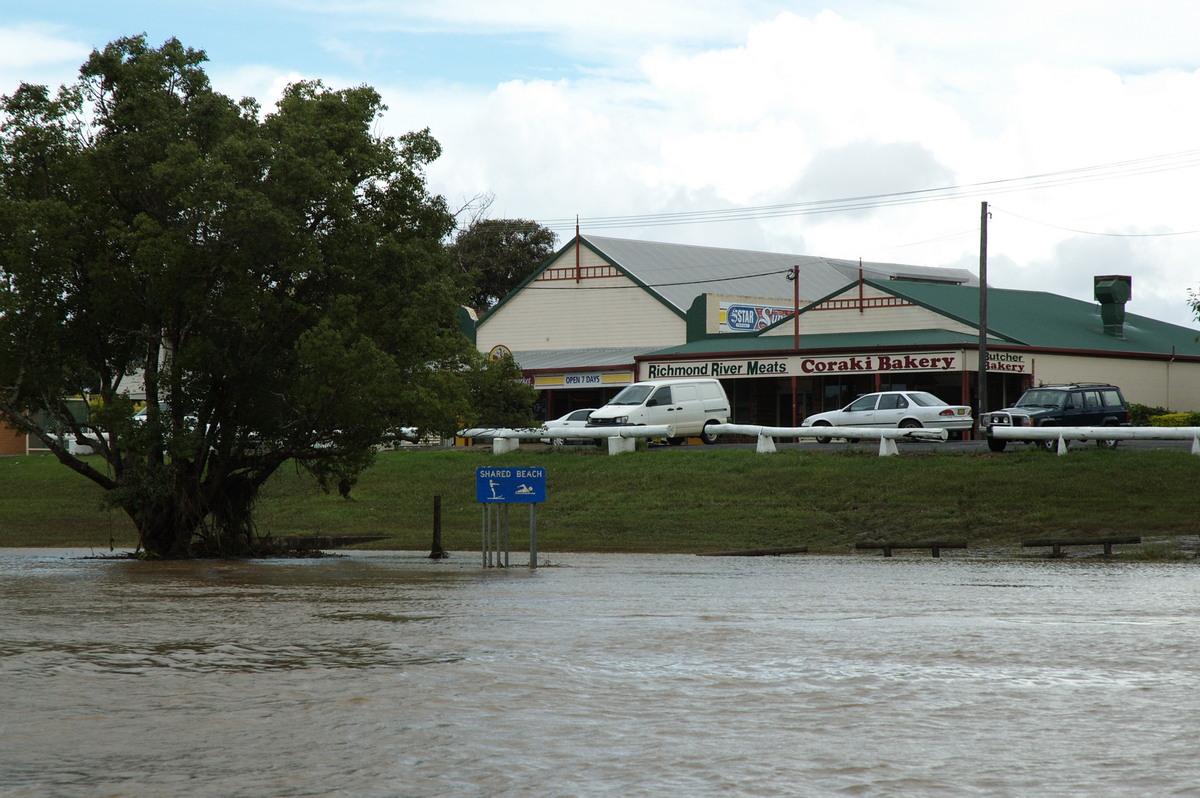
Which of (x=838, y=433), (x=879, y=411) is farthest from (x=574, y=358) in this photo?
(x=838, y=433)

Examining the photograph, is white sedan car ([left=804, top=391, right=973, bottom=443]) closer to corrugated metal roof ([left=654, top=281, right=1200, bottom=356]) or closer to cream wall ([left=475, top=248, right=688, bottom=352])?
corrugated metal roof ([left=654, top=281, right=1200, bottom=356])

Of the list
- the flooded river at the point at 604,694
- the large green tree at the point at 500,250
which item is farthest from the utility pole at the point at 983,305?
the large green tree at the point at 500,250

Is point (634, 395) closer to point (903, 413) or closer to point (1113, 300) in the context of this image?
point (903, 413)

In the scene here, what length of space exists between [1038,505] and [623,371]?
2774 cm

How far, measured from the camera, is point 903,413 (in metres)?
37.7

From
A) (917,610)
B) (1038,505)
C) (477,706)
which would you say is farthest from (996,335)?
(477,706)

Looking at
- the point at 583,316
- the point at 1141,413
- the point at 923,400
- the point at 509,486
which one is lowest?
the point at 509,486

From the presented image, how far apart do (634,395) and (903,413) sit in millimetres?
7621

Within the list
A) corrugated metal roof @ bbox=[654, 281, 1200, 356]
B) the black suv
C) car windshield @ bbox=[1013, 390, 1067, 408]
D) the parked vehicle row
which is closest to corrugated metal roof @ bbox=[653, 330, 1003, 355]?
corrugated metal roof @ bbox=[654, 281, 1200, 356]

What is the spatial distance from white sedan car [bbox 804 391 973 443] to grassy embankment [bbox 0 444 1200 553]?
7716 mm

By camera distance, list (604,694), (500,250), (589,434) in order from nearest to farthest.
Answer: (604,694) → (589,434) → (500,250)

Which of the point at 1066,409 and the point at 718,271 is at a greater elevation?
the point at 718,271

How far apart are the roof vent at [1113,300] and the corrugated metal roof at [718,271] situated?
304 inches

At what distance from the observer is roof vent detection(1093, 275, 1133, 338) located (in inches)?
2005
